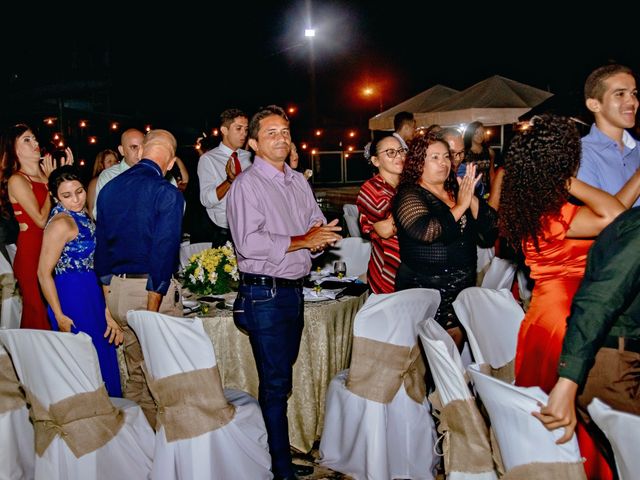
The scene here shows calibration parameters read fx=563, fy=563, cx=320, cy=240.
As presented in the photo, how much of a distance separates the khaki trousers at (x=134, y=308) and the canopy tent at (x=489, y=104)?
20.9 ft

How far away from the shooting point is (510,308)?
101 inches

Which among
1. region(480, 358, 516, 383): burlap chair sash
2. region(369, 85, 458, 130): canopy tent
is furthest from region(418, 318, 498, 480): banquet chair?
region(369, 85, 458, 130): canopy tent

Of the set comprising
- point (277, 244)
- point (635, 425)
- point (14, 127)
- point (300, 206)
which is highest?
point (14, 127)

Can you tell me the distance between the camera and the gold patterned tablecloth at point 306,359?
3184mm

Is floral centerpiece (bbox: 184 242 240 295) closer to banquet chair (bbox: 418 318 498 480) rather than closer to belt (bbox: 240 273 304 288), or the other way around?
belt (bbox: 240 273 304 288)

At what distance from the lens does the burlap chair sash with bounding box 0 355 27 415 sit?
2.68m

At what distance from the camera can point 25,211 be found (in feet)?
12.1

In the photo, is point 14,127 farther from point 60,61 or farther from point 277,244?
point 60,61

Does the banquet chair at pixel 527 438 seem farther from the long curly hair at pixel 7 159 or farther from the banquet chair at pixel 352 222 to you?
the banquet chair at pixel 352 222

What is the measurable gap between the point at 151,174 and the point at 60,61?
16.8m

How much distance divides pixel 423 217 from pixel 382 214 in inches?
25.4

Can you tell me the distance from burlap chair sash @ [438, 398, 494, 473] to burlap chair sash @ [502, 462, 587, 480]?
44cm

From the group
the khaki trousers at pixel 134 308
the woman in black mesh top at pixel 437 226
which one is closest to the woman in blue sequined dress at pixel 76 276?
the khaki trousers at pixel 134 308

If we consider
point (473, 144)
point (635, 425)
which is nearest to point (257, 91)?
point (473, 144)
